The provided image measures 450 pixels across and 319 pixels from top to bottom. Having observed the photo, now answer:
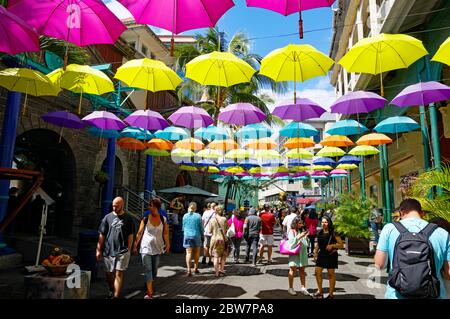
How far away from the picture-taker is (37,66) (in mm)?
8641

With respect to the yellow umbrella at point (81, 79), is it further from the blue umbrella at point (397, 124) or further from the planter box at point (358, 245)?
the planter box at point (358, 245)

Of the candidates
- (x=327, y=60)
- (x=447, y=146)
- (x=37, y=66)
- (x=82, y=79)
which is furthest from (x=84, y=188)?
(x=447, y=146)

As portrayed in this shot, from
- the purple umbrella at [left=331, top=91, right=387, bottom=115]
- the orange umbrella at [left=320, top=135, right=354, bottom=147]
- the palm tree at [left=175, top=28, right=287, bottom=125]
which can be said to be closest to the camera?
the purple umbrella at [left=331, top=91, right=387, bottom=115]

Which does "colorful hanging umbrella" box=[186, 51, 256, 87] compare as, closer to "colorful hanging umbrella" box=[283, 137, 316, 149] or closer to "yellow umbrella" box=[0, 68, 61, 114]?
"yellow umbrella" box=[0, 68, 61, 114]

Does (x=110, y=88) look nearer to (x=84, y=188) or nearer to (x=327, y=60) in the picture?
(x=327, y=60)

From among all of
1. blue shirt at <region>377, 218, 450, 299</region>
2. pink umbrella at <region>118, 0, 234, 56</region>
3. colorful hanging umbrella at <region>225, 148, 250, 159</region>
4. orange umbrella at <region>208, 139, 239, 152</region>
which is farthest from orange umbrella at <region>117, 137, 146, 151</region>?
blue shirt at <region>377, 218, 450, 299</region>


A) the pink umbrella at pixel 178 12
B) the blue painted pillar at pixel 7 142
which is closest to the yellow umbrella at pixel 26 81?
the blue painted pillar at pixel 7 142

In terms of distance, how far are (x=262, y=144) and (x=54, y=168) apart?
912cm

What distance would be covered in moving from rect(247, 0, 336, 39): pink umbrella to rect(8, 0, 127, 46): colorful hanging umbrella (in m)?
2.57

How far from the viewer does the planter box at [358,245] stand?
12387 millimetres

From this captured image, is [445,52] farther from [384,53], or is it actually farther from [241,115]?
[241,115]

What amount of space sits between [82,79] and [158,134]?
203 inches

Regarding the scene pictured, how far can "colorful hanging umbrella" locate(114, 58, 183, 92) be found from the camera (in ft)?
25.2

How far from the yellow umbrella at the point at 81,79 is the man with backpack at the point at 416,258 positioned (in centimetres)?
673
